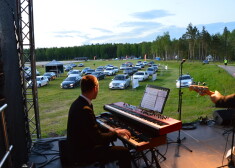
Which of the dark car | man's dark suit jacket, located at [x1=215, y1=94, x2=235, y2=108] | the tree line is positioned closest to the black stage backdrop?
man's dark suit jacket, located at [x1=215, y1=94, x2=235, y2=108]

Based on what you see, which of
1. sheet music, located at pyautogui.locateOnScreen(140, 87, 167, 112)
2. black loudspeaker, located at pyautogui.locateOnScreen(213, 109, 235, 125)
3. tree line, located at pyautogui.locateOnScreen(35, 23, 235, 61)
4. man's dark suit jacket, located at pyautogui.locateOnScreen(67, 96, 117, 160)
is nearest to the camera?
man's dark suit jacket, located at pyautogui.locateOnScreen(67, 96, 117, 160)

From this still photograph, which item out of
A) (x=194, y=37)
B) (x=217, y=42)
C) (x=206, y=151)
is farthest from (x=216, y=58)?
(x=206, y=151)

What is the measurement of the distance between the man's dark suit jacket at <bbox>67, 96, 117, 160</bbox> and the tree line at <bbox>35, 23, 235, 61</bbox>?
2776 centimetres

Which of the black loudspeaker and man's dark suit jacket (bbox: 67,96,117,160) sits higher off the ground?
man's dark suit jacket (bbox: 67,96,117,160)

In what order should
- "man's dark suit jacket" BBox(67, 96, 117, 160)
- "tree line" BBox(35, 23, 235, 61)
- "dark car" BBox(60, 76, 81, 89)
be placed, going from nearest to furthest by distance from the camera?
"man's dark suit jacket" BBox(67, 96, 117, 160)
"dark car" BBox(60, 76, 81, 89)
"tree line" BBox(35, 23, 235, 61)

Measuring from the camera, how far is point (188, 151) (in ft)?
15.0

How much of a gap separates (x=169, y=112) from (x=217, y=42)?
55.1 meters

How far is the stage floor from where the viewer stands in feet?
13.5

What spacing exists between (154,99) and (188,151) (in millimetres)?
1957

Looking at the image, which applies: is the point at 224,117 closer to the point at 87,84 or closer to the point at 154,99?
the point at 154,99

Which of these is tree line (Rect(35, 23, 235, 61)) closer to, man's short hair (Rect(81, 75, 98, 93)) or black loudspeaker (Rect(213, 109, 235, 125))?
black loudspeaker (Rect(213, 109, 235, 125))

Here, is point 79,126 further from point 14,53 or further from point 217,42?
point 217,42

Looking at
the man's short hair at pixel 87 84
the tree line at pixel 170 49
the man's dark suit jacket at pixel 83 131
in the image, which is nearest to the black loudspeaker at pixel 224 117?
the man's dark suit jacket at pixel 83 131

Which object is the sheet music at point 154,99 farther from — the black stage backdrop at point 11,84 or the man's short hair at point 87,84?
the black stage backdrop at point 11,84
